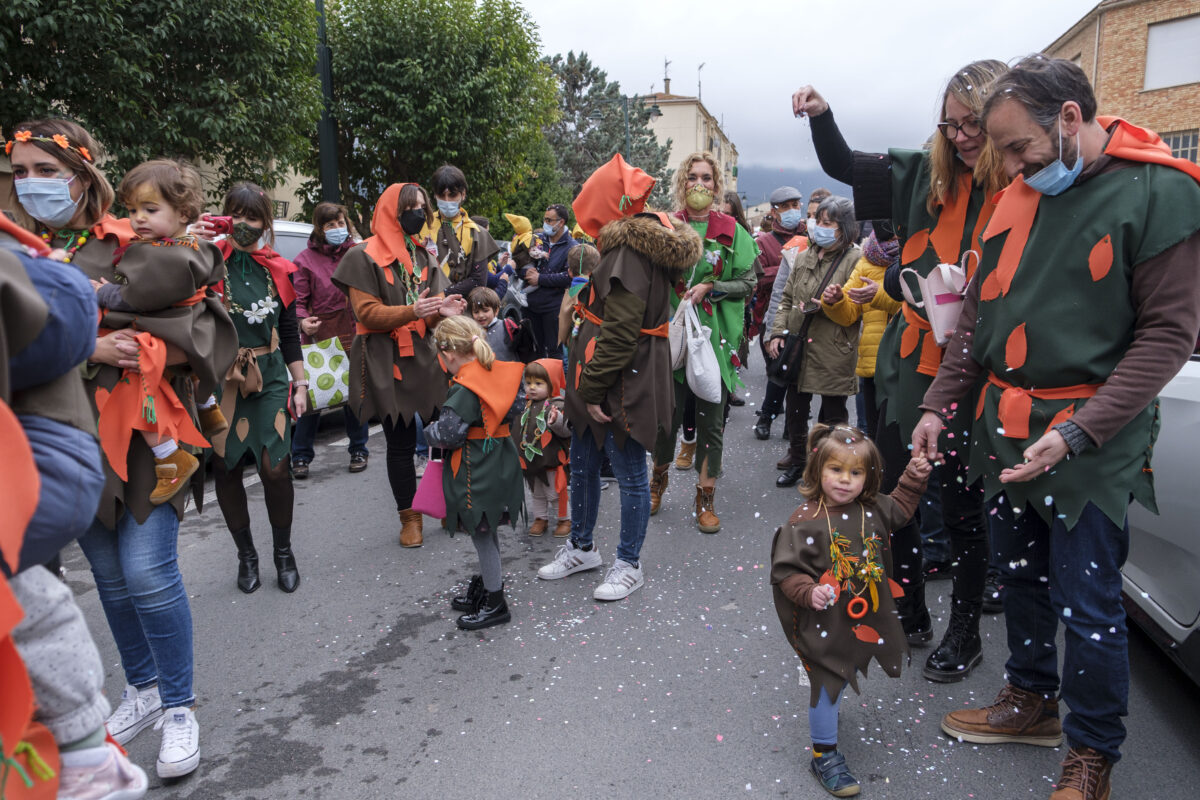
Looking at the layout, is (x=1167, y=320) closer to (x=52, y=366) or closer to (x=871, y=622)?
(x=871, y=622)

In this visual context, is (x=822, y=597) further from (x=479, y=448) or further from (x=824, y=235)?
(x=824, y=235)

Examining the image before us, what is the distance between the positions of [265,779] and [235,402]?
1.92 m

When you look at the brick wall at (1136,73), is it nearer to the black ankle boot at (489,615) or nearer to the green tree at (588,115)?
the green tree at (588,115)

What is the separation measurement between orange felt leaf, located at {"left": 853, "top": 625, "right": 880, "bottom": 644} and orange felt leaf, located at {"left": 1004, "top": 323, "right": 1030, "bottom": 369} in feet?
2.99

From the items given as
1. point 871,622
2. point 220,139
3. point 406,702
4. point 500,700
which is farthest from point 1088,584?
point 220,139

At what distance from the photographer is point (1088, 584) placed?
7.42 ft

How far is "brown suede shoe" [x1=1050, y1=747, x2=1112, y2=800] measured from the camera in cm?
229

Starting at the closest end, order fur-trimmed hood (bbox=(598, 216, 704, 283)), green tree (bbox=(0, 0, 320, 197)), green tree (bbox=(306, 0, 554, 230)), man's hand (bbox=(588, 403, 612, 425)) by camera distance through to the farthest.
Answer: fur-trimmed hood (bbox=(598, 216, 704, 283)) < man's hand (bbox=(588, 403, 612, 425)) < green tree (bbox=(0, 0, 320, 197)) < green tree (bbox=(306, 0, 554, 230))

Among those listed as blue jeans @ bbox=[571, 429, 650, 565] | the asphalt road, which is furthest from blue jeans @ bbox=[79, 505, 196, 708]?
blue jeans @ bbox=[571, 429, 650, 565]

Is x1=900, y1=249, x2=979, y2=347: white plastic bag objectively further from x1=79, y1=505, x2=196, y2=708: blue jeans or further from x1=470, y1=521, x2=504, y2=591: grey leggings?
x1=79, y1=505, x2=196, y2=708: blue jeans

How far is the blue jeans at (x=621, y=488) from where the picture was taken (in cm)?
393

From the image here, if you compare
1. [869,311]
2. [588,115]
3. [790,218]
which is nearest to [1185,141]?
[588,115]

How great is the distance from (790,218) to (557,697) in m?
6.00

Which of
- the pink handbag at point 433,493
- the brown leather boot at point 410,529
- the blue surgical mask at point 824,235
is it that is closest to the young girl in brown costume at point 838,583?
the pink handbag at point 433,493
